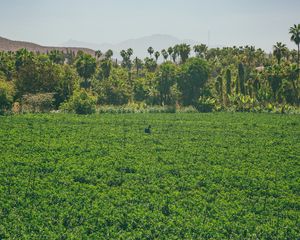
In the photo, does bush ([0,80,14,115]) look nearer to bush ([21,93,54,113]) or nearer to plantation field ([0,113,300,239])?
bush ([21,93,54,113])

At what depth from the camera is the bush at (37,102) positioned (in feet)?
198

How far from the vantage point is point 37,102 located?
6059cm

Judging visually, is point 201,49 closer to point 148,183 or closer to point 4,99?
point 4,99

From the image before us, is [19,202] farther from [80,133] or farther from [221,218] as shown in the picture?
[80,133]

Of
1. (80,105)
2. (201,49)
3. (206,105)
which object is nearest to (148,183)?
(80,105)

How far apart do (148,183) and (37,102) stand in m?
40.0

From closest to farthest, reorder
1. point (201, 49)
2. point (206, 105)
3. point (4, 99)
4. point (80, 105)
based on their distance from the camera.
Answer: point (4, 99) → point (80, 105) → point (206, 105) → point (201, 49)

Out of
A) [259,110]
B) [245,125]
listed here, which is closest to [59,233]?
[245,125]

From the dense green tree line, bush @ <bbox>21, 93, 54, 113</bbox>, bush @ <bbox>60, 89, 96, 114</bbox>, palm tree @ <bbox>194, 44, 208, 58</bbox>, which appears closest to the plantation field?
bush @ <bbox>60, 89, 96, 114</bbox>

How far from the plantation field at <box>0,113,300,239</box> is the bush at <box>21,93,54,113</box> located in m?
17.6

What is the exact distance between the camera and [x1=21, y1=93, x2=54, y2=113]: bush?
6047cm

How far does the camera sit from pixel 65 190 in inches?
932

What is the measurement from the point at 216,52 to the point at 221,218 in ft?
325

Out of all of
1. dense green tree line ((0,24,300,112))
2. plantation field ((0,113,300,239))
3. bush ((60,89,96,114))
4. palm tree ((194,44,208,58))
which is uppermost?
palm tree ((194,44,208,58))
